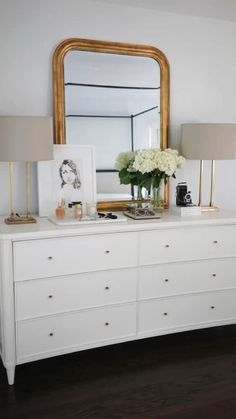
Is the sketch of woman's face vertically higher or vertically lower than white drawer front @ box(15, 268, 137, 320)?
higher

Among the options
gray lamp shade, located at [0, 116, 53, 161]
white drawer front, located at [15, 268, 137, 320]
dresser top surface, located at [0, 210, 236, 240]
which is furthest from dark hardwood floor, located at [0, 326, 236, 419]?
gray lamp shade, located at [0, 116, 53, 161]

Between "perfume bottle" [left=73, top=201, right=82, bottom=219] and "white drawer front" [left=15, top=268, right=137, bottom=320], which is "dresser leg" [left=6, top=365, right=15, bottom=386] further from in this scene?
"perfume bottle" [left=73, top=201, right=82, bottom=219]

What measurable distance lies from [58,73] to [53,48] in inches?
6.6

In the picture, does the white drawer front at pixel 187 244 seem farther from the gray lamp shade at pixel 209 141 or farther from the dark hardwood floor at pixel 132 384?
the dark hardwood floor at pixel 132 384

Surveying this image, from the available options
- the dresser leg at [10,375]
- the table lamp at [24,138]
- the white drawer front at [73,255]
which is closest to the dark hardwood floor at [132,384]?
the dresser leg at [10,375]

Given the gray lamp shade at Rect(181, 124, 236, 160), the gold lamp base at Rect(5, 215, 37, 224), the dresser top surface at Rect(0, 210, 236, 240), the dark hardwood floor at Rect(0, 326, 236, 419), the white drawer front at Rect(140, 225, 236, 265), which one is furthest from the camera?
the gray lamp shade at Rect(181, 124, 236, 160)

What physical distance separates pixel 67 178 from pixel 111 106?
584 millimetres

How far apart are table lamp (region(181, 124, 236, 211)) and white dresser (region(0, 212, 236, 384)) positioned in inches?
16.5

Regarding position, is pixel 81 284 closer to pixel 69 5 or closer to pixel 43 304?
pixel 43 304

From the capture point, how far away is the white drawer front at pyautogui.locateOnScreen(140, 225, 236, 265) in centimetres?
251

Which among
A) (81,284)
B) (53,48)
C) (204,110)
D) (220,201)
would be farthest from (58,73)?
(220,201)

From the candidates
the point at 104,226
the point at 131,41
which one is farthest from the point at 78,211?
the point at 131,41

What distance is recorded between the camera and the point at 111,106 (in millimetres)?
2801

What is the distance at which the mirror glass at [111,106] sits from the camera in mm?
2707
